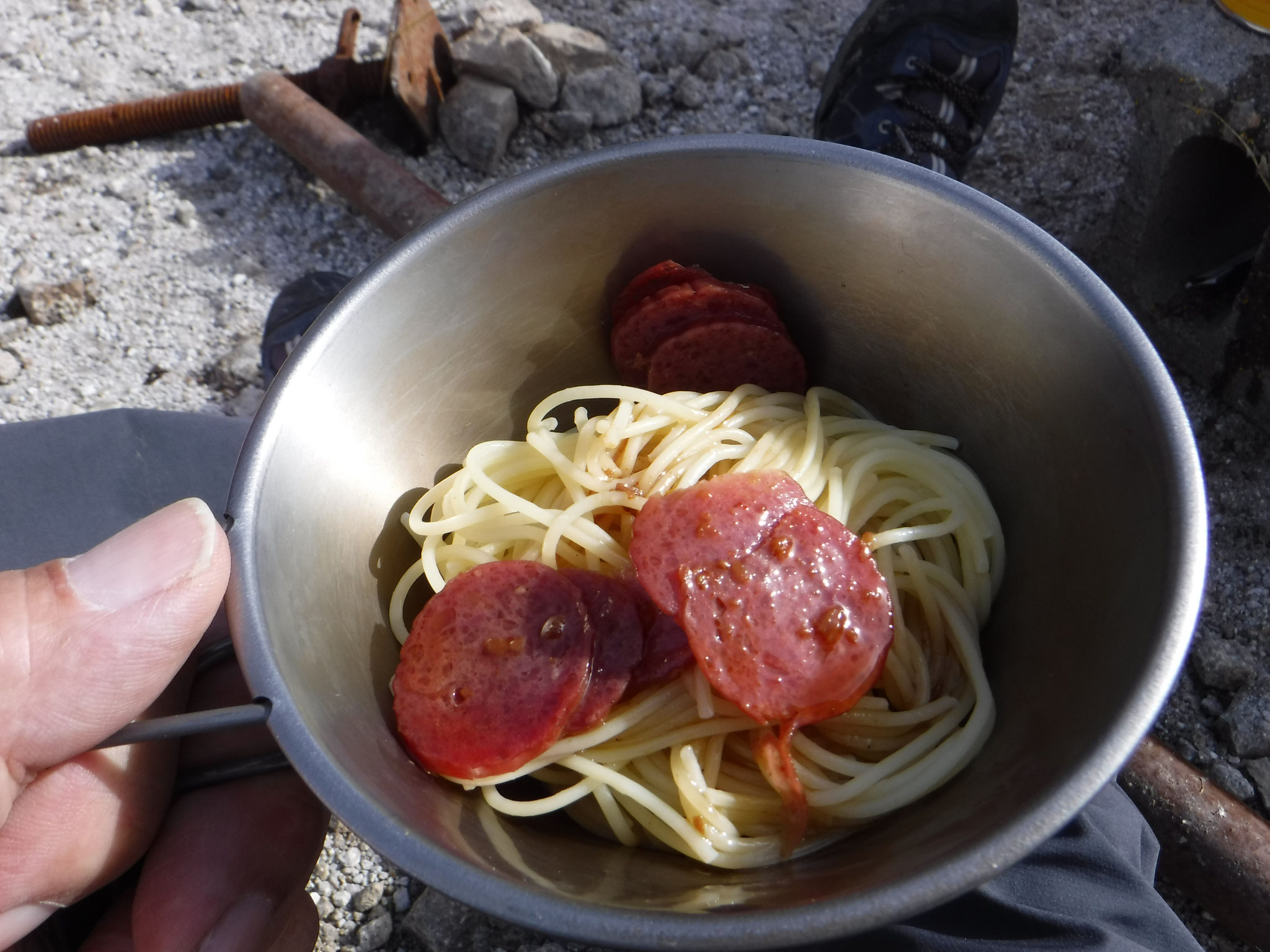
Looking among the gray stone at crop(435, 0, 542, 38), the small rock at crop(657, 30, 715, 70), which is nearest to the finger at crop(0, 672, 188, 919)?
the gray stone at crop(435, 0, 542, 38)

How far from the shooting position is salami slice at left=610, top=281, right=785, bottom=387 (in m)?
1.98

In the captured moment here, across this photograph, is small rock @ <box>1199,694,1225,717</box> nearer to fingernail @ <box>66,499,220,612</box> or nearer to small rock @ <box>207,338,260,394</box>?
fingernail @ <box>66,499,220,612</box>

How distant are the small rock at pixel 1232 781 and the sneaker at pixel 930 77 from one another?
2.28 metres

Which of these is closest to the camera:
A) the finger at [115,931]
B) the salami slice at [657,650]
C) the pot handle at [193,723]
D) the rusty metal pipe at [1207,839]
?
the pot handle at [193,723]

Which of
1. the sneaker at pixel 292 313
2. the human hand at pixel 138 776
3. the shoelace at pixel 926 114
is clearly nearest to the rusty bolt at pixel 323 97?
the sneaker at pixel 292 313

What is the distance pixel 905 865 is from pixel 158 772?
1371 millimetres

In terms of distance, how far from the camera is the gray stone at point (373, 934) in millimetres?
2521

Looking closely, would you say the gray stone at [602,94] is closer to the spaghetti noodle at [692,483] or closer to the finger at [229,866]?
the spaghetti noodle at [692,483]

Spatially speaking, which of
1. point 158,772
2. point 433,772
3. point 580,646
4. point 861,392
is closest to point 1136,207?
point 861,392

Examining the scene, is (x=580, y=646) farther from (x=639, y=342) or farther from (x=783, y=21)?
(x=783, y=21)

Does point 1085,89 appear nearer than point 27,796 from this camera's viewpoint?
No

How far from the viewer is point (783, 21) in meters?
4.56

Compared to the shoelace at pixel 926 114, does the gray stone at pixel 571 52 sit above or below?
below

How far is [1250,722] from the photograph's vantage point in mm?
2625
